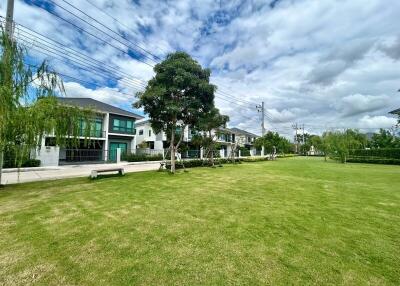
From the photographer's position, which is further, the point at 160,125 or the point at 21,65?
the point at 160,125

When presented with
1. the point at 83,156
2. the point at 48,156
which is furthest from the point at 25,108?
the point at 83,156

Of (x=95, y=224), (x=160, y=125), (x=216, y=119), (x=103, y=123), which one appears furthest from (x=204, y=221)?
(x=103, y=123)

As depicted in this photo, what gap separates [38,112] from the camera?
7.00 m

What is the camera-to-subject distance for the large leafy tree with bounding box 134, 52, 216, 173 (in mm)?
13539

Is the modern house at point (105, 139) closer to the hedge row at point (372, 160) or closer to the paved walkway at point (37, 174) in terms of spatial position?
the paved walkway at point (37, 174)

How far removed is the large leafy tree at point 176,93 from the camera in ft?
44.4

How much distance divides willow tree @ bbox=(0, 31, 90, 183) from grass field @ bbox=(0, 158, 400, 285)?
6.30 feet

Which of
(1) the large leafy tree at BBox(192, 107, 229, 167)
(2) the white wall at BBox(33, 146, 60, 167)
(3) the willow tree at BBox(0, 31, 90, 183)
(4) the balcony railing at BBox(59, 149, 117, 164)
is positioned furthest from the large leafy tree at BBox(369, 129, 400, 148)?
(2) the white wall at BBox(33, 146, 60, 167)

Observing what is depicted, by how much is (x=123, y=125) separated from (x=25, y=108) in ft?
74.9

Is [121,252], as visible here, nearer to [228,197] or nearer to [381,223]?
[228,197]

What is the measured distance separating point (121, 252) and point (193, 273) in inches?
49.5

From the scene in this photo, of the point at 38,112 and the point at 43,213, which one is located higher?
the point at 38,112

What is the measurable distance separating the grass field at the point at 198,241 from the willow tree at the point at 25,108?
6.30ft

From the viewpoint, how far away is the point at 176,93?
14.1 meters
